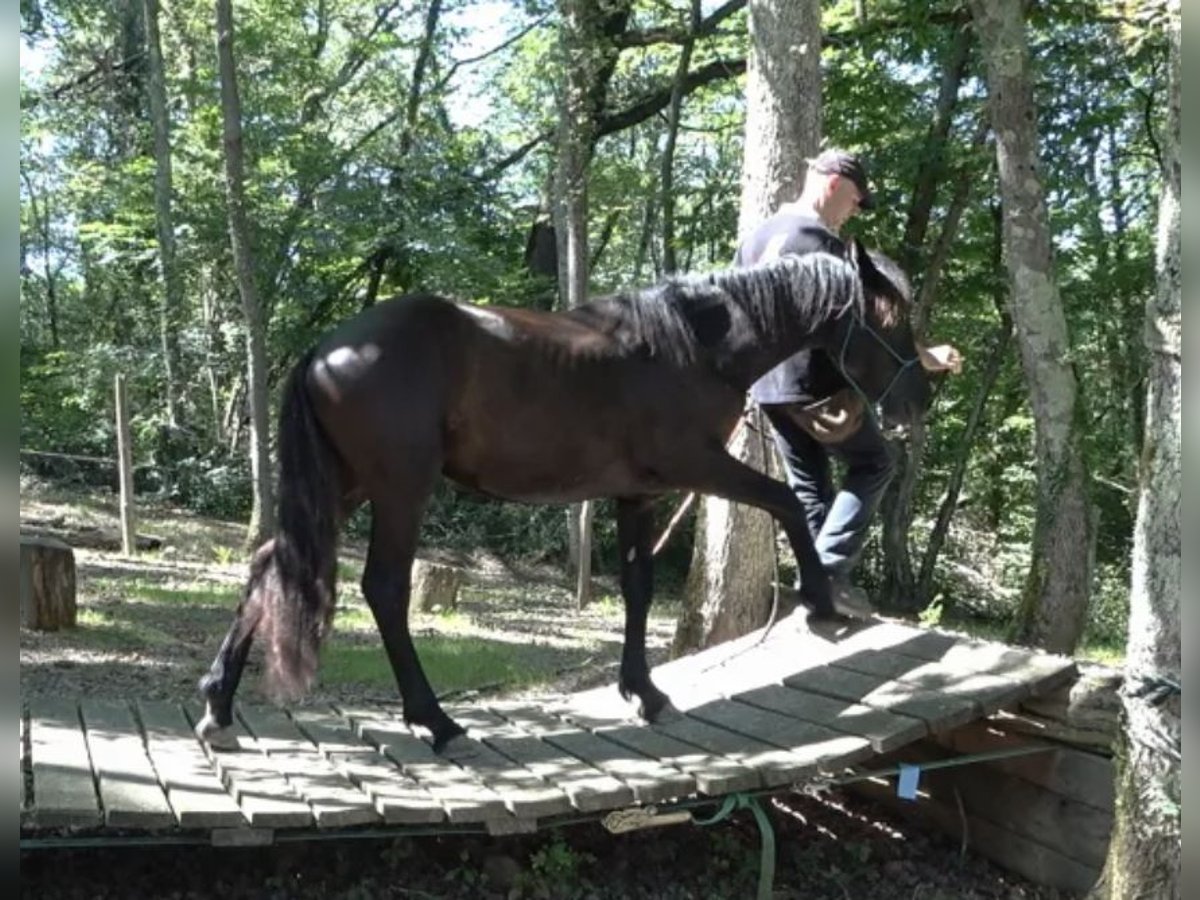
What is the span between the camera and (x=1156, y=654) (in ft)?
9.03

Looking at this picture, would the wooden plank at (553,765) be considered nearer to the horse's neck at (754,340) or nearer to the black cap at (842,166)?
the horse's neck at (754,340)

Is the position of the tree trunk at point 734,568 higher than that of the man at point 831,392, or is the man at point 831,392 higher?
the man at point 831,392

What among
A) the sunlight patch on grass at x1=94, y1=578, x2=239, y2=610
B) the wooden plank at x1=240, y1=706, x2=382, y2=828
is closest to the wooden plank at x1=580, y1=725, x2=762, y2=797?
the wooden plank at x1=240, y1=706, x2=382, y2=828

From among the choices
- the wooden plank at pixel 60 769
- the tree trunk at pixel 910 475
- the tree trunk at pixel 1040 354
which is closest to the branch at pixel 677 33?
the tree trunk at pixel 910 475

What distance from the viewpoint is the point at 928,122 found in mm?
12500

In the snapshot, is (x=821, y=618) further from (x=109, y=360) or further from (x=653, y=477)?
(x=109, y=360)

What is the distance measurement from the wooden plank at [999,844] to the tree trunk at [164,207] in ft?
45.6

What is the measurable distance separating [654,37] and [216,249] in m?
7.14

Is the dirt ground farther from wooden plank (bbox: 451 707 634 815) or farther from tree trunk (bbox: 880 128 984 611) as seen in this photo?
tree trunk (bbox: 880 128 984 611)

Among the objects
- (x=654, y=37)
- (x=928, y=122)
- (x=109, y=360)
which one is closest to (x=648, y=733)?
(x=928, y=122)

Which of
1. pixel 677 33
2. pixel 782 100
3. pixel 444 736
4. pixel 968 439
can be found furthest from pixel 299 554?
pixel 968 439

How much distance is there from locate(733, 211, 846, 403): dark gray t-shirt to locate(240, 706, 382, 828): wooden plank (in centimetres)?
227

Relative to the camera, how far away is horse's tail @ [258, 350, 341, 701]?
3689 mm

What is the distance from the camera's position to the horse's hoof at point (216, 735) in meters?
3.90
